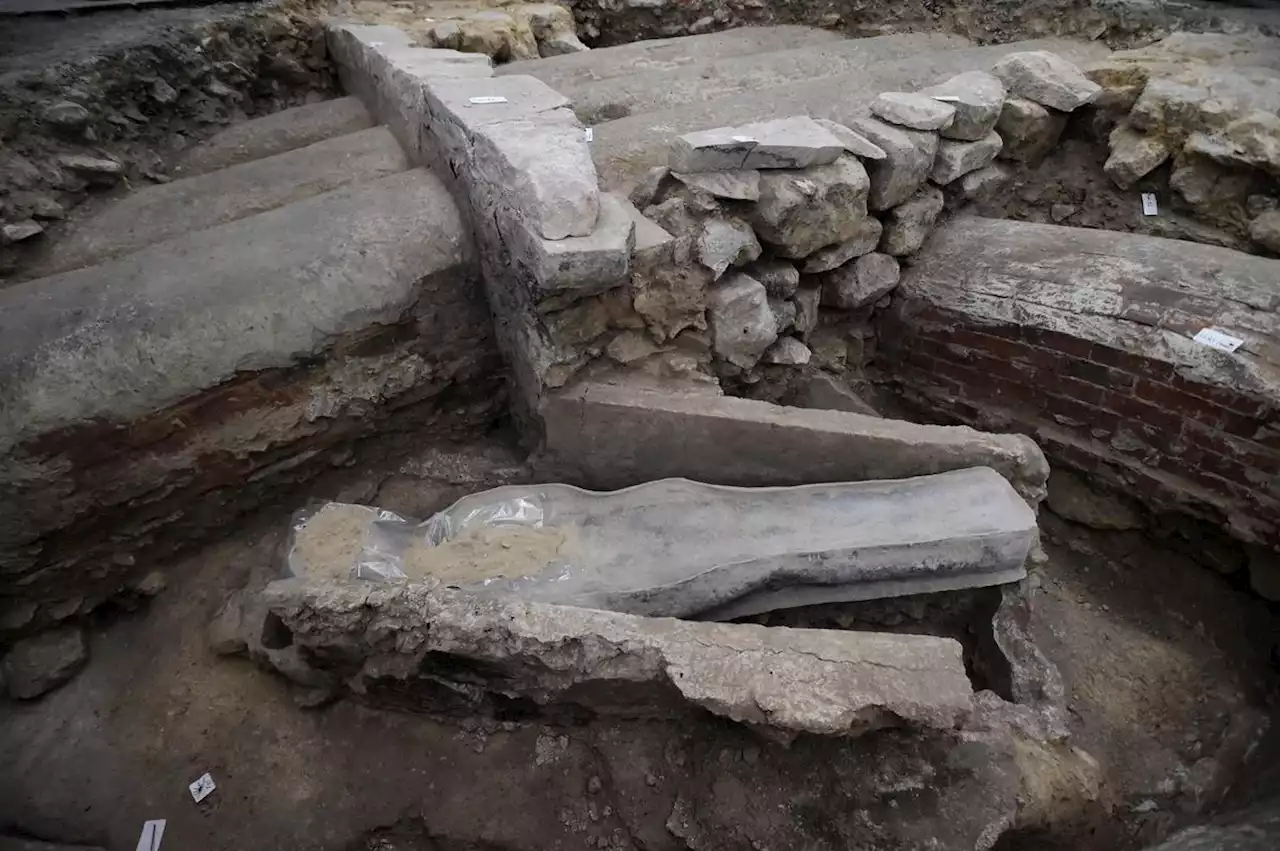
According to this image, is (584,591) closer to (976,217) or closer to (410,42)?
(976,217)

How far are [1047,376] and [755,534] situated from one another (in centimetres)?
146

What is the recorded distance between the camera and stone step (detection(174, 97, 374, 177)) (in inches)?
146

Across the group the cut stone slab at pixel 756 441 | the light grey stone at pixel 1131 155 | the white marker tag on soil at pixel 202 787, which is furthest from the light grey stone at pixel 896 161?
the white marker tag on soil at pixel 202 787

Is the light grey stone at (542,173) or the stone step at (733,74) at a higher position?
the light grey stone at (542,173)

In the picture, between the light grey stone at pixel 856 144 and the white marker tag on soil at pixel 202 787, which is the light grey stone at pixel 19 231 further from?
the light grey stone at pixel 856 144

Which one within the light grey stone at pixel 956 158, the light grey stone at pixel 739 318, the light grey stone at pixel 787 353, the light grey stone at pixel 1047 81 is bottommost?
the light grey stone at pixel 787 353

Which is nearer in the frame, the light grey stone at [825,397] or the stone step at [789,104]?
the stone step at [789,104]

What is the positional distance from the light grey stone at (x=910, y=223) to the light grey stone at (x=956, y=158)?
0.09 m

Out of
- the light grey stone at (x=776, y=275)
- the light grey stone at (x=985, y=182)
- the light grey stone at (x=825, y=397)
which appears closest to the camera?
the light grey stone at (x=776, y=275)

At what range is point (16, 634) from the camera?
240cm

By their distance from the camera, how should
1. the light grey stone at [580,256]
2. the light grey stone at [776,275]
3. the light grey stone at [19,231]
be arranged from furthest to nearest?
the light grey stone at [776,275] → the light grey stone at [19,231] → the light grey stone at [580,256]

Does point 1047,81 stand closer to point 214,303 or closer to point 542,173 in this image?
point 542,173

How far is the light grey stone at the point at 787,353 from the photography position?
3.17 metres

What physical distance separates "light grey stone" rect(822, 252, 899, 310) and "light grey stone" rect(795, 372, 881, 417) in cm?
36
